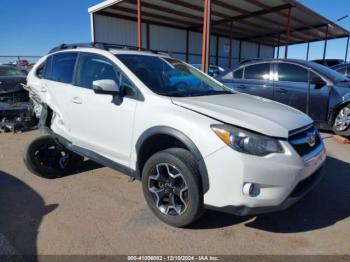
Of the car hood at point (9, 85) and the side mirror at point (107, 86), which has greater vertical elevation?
the side mirror at point (107, 86)

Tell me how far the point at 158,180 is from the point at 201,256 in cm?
84

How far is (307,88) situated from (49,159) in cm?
540

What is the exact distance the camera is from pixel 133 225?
2.95 meters

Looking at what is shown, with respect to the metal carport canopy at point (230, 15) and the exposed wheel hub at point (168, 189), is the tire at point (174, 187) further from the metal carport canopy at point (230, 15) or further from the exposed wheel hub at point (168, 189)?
the metal carport canopy at point (230, 15)

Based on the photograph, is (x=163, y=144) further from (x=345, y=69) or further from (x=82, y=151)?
(x=345, y=69)

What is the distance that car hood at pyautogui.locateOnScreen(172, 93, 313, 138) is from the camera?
2.49 m

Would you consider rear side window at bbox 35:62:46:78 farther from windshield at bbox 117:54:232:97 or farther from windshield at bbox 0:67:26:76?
windshield at bbox 0:67:26:76

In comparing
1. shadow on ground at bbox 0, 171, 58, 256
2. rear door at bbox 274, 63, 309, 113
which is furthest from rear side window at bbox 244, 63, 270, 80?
shadow on ground at bbox 0, 171, 58, 256

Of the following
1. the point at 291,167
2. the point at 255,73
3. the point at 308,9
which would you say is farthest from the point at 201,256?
the point at 308,9

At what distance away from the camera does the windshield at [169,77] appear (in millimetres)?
3240

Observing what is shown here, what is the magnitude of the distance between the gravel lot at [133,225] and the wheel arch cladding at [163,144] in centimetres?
57

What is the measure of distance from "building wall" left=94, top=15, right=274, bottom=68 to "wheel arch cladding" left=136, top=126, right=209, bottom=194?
38.1ft

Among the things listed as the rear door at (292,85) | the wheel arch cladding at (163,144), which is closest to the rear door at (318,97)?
the rear door at (292,85)

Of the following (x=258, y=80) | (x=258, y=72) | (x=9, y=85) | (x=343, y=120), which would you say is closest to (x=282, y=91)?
(x=258, y=80)
